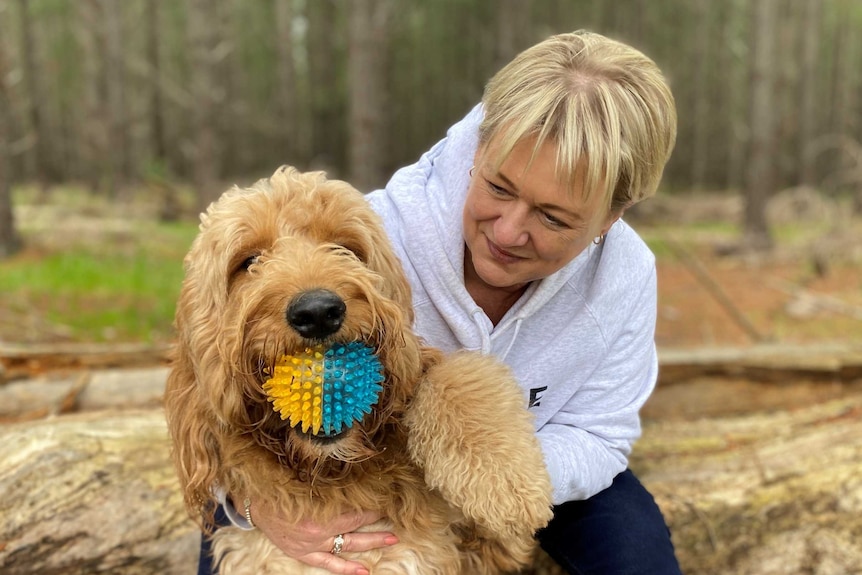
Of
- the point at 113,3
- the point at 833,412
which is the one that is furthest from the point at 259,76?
the point at 833,412

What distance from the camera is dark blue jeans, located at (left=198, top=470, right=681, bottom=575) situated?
2.53m

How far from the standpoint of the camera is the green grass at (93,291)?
6.14 meters

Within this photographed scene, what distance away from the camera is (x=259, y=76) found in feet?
117

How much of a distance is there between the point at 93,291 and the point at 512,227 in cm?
608

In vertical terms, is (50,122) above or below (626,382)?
below

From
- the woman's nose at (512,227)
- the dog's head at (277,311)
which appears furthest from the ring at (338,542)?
the woman's nose at (512,227)

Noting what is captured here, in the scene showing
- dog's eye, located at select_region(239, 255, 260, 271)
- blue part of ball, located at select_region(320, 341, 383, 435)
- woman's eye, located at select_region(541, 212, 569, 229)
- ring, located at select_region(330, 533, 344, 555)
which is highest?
woman's eye, located at select_region(541, 212, 569, 229)

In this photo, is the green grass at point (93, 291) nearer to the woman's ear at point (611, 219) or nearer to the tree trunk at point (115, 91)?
the woman's ear at point (611, 219)

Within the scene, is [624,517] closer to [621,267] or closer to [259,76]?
[621,267]

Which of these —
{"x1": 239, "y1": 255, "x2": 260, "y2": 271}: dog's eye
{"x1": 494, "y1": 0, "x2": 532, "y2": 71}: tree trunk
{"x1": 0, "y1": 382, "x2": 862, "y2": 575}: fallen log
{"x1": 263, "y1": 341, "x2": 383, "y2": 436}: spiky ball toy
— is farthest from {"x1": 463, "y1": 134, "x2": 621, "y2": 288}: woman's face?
{"x1": 494, "y1": 0, "x2": 532, "y2": 71}: tree trunk

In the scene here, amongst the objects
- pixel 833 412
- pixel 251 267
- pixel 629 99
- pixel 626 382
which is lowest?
pixel 833 412

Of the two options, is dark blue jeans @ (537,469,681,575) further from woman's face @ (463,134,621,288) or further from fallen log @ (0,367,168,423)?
fallen log @ (0,367,168,423)

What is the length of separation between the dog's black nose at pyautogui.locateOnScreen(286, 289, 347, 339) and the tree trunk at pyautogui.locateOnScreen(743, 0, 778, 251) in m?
10.3

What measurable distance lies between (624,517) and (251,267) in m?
1.62
